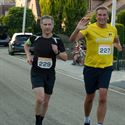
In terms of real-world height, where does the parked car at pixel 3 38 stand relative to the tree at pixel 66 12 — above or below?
below

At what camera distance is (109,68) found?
8539mm

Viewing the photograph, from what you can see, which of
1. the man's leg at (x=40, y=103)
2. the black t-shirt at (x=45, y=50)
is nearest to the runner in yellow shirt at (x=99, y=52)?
the black t-shirt at (x=45, y=50)

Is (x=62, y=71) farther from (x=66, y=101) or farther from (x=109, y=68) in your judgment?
(x=109, y=68)

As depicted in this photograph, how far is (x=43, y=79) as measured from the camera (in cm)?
839

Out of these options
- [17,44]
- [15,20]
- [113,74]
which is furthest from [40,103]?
[15,20]

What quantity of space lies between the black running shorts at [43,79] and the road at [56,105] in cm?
105

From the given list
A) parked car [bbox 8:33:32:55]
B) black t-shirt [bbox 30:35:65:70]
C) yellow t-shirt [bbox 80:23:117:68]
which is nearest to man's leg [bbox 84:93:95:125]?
yellow t-shirt [bbox 80:23:117:68]

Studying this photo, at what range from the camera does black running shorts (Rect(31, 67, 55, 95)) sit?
328 inches

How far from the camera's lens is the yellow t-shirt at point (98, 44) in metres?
8.48

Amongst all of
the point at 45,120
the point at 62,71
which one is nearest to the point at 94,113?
the point at 45,120

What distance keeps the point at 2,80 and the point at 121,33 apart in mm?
13496

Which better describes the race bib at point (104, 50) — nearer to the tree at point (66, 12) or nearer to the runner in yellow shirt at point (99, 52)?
the runner in yellow shirt at point (99, 52)

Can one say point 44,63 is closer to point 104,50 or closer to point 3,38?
point 104,50

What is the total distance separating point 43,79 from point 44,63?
265mm
